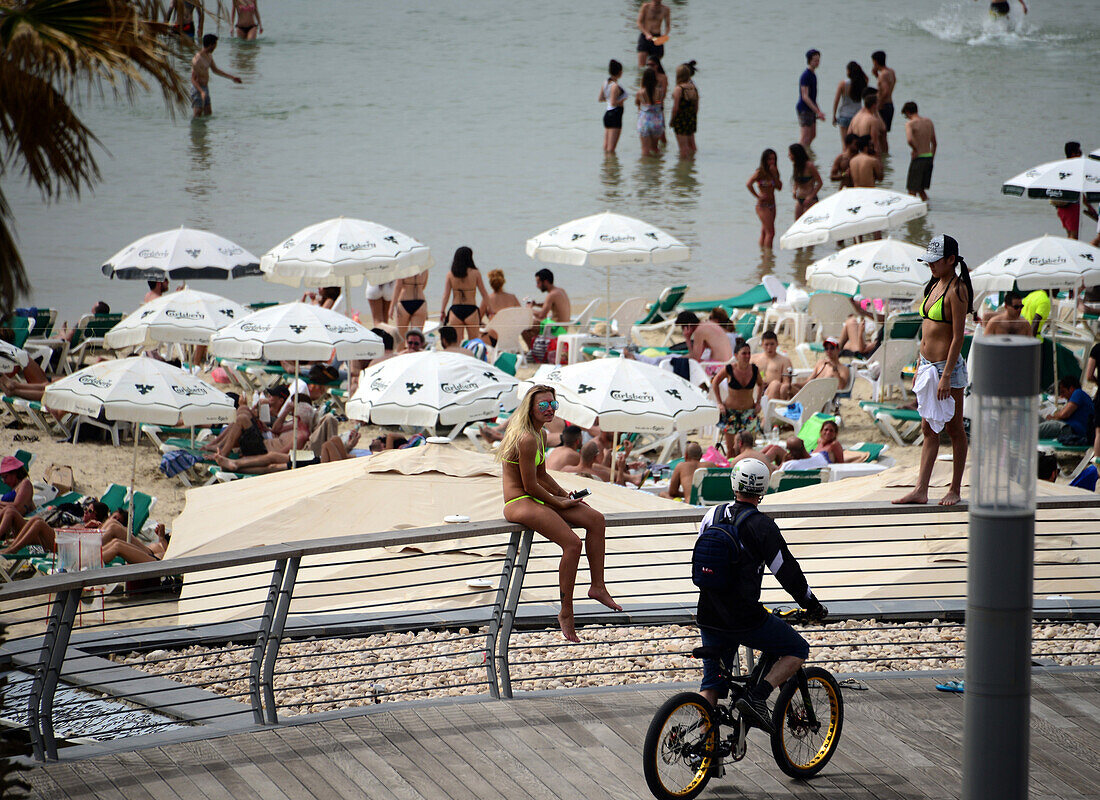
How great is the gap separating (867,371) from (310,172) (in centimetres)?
2113

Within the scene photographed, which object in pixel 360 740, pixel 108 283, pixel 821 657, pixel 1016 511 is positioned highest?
pixel 1016 511

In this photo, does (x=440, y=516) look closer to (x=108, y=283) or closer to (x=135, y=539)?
(x=135, y=539)

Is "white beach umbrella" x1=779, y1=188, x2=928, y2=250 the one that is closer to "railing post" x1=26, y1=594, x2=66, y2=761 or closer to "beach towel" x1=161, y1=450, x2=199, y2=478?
"beach towel" x1=161, y1=450, x2=199, y2=478

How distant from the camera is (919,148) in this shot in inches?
1004

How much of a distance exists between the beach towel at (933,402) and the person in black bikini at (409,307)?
1085cm

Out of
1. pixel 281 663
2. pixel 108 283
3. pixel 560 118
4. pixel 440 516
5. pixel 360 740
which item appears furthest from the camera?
pixel 560 118

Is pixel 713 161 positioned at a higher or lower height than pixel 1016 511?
lower

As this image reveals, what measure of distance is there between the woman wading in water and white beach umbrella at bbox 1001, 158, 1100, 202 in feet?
44.4

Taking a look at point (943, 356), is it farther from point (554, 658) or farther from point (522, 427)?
point (554, 658)

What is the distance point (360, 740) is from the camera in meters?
5.52

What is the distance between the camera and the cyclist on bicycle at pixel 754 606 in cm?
494

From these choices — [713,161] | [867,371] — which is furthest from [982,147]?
[867,371]

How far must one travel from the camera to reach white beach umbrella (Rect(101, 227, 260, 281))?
59.2ft

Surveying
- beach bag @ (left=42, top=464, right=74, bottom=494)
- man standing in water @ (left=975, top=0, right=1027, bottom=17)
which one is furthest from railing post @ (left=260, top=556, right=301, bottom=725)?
man standing in water @ (left=975, top=0, right=1027, bottom=17)
